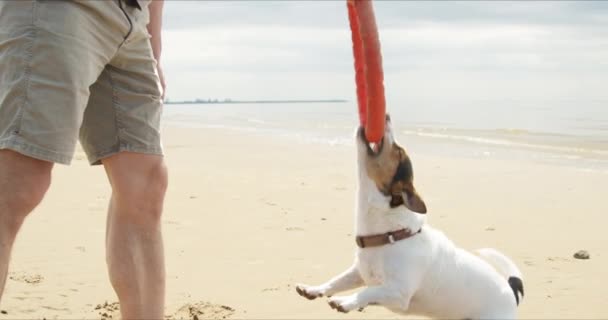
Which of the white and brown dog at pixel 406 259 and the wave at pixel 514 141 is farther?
the wave at pixel 514 141

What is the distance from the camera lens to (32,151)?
2.91 meters

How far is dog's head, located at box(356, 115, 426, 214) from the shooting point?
4.17 metres

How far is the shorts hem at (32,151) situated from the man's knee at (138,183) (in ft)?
1.69

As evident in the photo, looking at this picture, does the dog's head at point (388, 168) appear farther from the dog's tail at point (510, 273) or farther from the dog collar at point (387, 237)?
the dog's tail at point (510, 273)

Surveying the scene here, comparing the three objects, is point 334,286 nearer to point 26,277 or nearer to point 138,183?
point 138,183

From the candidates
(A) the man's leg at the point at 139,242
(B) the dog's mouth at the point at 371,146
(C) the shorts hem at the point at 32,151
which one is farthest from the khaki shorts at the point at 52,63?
(B) the dog's mouth at the point at 371,146

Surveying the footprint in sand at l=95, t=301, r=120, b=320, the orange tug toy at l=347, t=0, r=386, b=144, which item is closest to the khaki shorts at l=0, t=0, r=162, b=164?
the orange tug toy at l=347, t=0, r=386, b=144

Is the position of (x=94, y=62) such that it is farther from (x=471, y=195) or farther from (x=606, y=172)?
(x=606, y=172)

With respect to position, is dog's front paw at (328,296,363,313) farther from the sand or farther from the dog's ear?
the sand

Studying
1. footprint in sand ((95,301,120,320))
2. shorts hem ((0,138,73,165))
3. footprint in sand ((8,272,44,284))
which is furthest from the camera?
footprint in sand ((8,272,44,284))

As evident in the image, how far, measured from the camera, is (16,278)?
18.7ft

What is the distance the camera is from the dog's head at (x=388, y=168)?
4.17m

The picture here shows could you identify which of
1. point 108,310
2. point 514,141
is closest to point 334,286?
point 108,310

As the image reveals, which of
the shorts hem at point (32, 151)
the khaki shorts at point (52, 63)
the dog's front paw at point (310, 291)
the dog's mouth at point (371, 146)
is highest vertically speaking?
the khaki shorts at point (52, 63)
